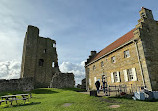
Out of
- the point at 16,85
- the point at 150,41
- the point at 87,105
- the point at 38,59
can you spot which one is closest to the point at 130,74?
the point at 150,41

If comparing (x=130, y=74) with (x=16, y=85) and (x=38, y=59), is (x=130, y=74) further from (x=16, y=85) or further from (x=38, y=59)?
(x=38, y=59)

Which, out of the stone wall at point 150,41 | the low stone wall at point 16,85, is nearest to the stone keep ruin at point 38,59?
the low stone wall at point 16,85

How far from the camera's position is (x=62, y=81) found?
22844mm

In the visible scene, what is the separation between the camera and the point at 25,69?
2911cm

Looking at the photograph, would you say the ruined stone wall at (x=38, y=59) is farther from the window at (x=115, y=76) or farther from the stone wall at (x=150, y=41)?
the stone wall at (x=150, y=41)

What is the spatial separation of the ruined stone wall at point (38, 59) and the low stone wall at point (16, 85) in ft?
25.7

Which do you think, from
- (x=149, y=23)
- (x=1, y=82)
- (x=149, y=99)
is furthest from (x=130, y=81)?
(x=1, y=82)

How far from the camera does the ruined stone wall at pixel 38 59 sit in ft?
97.5

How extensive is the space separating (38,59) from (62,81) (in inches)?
518

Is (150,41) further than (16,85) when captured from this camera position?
No

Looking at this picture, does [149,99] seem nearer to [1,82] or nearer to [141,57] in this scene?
[141,57]

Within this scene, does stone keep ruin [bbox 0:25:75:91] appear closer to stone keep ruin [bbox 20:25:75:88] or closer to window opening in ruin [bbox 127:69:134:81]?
stone keep ruin [bbox 20:25:75:88]

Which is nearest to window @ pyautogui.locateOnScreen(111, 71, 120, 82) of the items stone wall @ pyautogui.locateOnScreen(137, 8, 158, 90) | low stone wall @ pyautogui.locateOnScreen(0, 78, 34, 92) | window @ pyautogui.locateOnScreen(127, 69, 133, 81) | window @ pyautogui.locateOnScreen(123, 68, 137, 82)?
window @ pyautogui.locateOnScreen(123, 68, 137, 82)

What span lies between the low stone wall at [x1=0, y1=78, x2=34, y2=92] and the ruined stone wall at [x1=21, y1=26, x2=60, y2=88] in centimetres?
783
